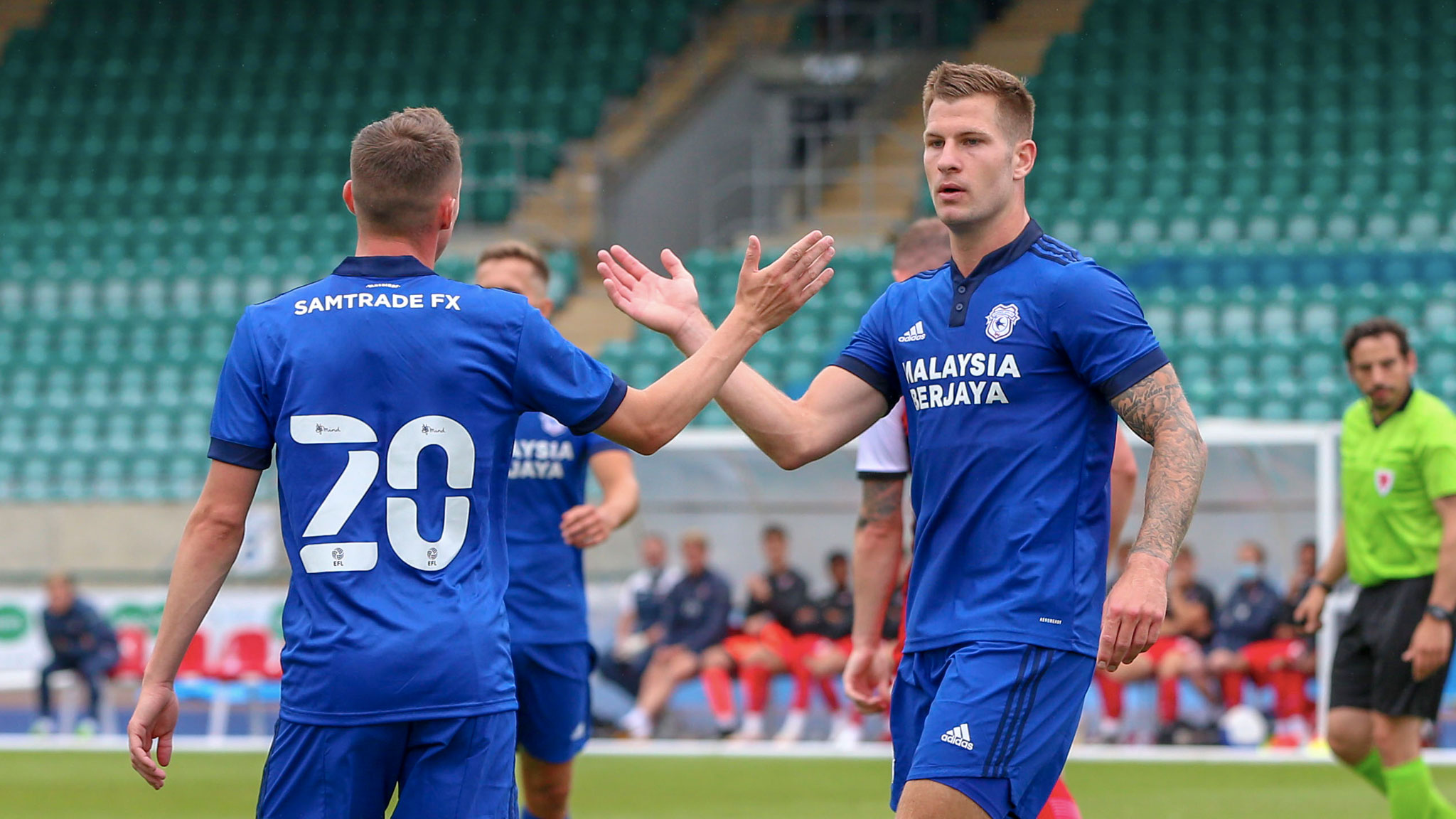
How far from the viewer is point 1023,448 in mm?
3820

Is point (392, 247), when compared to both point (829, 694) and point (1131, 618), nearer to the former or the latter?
point (1131, 618)

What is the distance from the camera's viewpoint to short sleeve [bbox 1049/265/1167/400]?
12.3 feet

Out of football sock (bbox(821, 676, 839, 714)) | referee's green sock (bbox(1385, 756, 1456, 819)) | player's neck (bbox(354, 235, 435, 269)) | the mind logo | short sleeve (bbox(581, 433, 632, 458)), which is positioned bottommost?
football sock (bbox(821, 676, 839, 714))

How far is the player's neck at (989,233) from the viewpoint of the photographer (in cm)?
402

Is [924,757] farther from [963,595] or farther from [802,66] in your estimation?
[802,66]

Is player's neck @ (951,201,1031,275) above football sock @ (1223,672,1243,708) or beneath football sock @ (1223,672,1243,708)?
above

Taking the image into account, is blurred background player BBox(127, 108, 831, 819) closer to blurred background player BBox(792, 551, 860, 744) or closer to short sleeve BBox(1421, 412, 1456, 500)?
short sleeve BBox(1421, 412, 1456, 500)

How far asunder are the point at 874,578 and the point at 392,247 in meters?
1.94

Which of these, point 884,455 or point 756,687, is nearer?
point 884,455

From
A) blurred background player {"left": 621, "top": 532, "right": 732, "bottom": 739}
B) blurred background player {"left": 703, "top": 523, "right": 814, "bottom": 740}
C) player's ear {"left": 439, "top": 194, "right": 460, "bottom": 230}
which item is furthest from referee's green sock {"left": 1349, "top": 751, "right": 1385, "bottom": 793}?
blurred background player {"left": 621, "top": 532, "right": 732, "bottom": 739}

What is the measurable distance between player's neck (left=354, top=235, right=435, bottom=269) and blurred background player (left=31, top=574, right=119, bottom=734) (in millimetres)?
10831

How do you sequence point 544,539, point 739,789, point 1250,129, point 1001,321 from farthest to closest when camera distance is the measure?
point 1250,129 → point 739,789 → point 544,539 → point 1001,321

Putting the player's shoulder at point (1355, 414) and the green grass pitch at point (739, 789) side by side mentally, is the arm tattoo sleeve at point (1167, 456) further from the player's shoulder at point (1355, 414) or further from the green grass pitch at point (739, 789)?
the green grass pitch at point (739, 789)

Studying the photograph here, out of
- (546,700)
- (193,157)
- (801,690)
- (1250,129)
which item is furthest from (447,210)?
(193,157)
